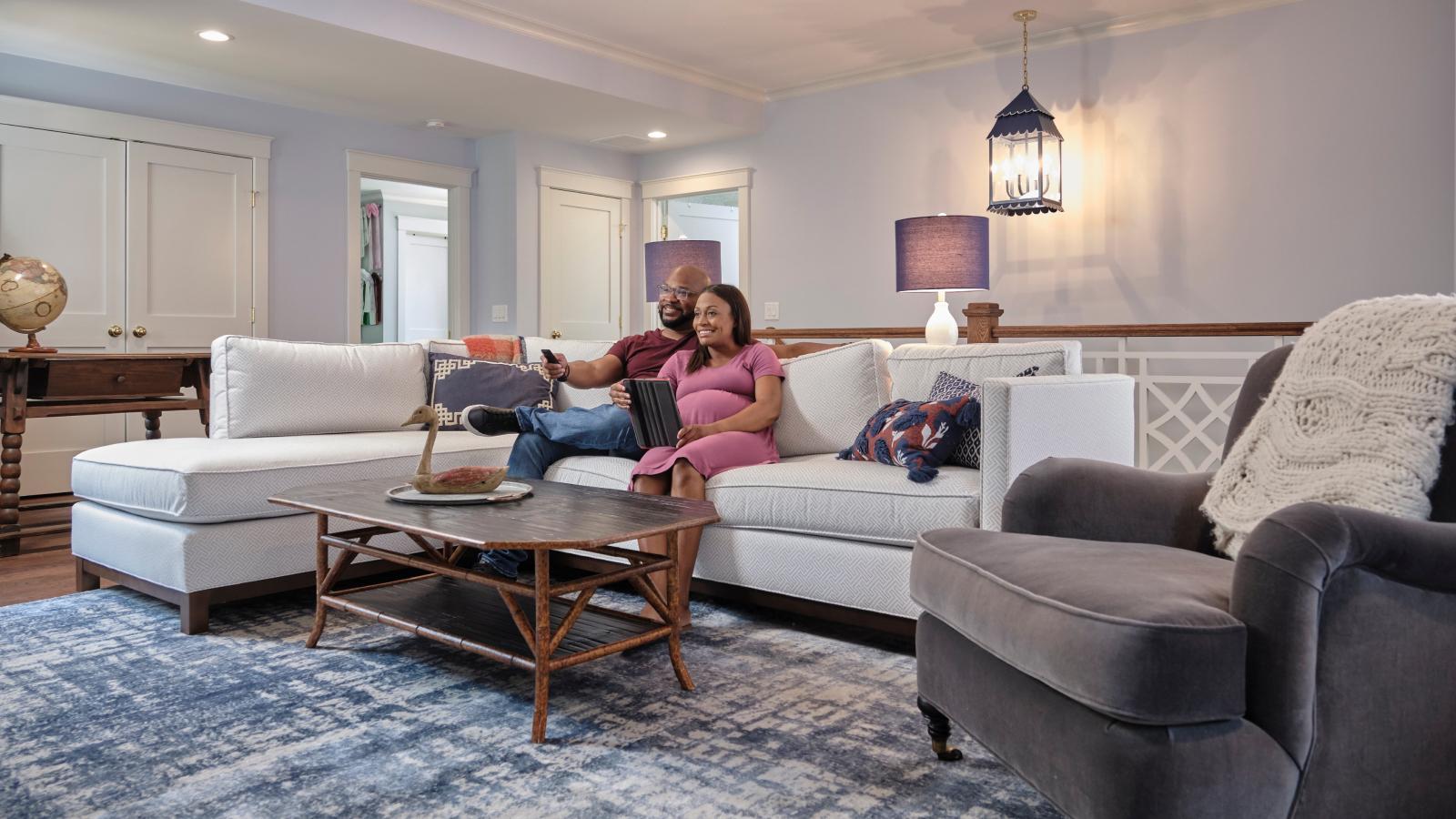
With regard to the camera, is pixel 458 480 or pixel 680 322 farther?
pixel 680 322

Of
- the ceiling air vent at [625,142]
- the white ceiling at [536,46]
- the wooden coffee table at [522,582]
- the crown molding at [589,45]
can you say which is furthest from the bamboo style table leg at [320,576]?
the ceiling air vent at [625,142]

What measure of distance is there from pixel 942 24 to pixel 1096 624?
4.65 metres

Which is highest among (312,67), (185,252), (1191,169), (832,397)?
(312,67)

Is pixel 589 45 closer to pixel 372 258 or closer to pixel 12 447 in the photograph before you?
pixel 12 447

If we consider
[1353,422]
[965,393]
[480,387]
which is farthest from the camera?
[480,387]

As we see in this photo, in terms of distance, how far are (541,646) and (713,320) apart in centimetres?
154

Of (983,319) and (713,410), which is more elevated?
(983,319)

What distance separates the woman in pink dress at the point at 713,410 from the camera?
3000 mm

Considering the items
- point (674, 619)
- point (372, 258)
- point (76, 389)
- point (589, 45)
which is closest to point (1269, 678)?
point (674, 619)

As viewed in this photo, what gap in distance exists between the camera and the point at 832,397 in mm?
3352

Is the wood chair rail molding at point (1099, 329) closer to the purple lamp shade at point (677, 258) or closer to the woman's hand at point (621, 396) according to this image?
the purple lamp shade at point (677, 258)

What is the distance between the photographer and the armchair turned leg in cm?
190

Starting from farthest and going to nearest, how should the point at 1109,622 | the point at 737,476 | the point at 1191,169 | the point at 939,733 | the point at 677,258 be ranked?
the point at 1191,169 → the point at 677,258 → the point at 737,476 → the point at 939,733 → the point at 1109,622

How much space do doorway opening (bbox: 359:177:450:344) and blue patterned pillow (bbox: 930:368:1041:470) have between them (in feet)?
23.8
